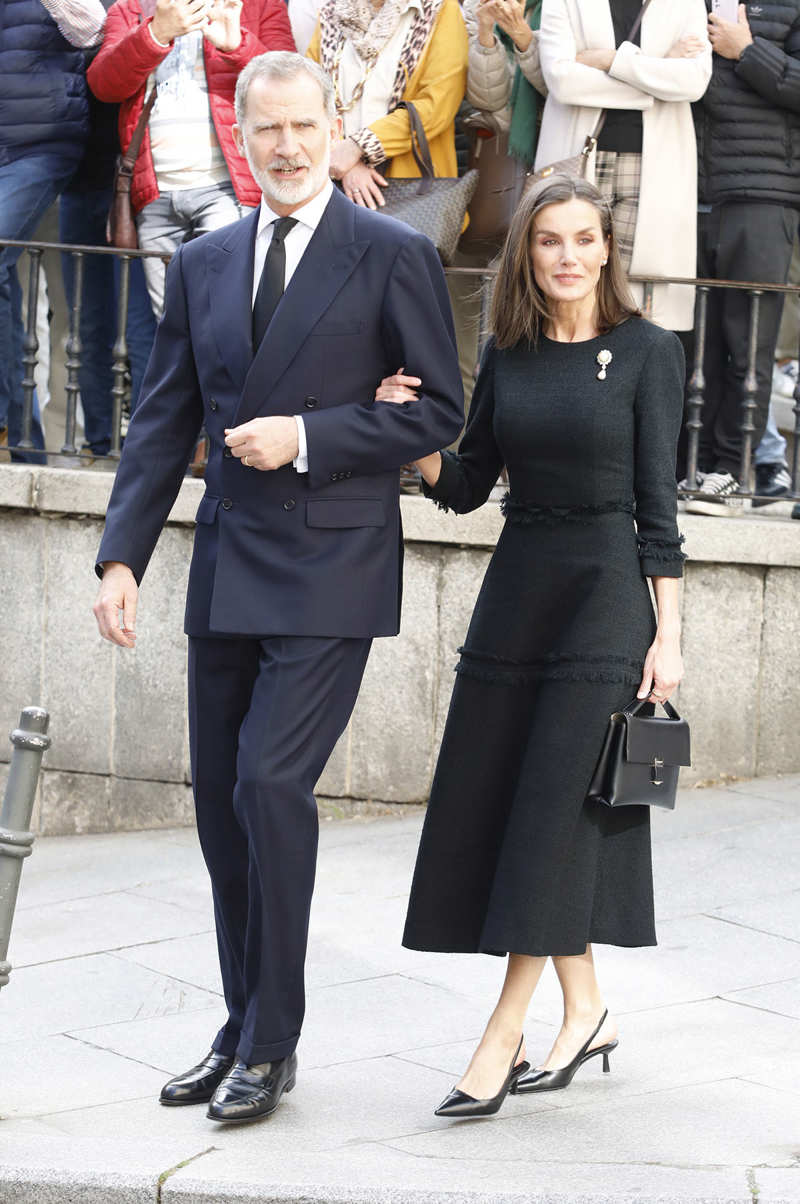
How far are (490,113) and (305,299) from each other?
3670mm

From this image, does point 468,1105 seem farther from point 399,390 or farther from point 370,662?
point 370,662

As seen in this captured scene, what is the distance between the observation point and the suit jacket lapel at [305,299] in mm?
3885

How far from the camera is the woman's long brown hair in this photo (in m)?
4.05

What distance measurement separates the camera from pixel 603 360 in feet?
13.1

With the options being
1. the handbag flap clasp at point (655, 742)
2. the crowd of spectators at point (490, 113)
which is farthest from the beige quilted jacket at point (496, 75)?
the handbag flap clasp at point (655, 742)

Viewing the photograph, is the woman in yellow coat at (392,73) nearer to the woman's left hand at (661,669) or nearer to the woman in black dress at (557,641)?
the woman in black dress at (557,641)

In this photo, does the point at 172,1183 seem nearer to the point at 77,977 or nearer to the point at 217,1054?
the point at 217,1054

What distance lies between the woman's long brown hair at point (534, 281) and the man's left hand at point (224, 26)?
319cm

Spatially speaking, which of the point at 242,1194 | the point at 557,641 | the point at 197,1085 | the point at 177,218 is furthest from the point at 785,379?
the point at 242,1194

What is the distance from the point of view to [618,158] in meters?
6.90

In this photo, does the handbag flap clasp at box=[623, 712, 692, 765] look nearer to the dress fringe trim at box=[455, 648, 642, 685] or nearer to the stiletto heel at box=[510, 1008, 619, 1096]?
the dress fringe trim at box=[455, 648, 642, 685]

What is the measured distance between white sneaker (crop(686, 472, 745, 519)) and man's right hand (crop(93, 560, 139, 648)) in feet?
12.0

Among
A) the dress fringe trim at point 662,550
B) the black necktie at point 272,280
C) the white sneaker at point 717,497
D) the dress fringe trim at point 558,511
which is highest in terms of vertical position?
the black necktie at point 272,280

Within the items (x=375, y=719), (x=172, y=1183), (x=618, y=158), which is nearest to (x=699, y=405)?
(x=618, y=158)
